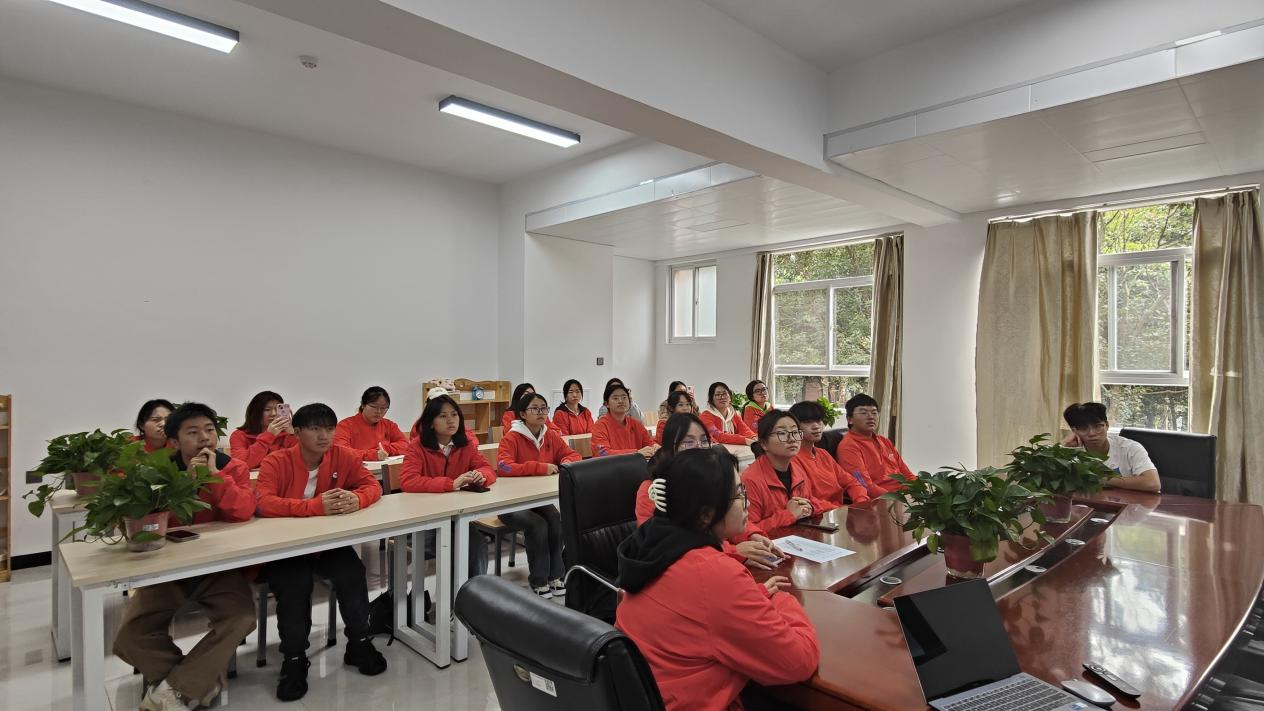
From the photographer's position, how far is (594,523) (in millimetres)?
2523

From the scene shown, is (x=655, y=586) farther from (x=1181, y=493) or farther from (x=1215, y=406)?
(x=1215, y=406)

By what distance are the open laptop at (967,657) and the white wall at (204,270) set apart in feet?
19.3

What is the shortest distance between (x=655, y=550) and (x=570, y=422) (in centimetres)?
470

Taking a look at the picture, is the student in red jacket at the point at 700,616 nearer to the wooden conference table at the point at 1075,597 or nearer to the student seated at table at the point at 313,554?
the wooden conference table at the point at 1075,597

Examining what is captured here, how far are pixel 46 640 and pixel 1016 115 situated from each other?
5.85m

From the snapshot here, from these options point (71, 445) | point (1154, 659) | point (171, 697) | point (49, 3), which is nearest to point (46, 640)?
point (71, 445)

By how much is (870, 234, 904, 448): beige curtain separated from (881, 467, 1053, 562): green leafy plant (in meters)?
5.05

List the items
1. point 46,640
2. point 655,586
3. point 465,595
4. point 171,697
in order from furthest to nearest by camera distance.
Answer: point 46,640
point 171,697
point 655,586
point 465,595

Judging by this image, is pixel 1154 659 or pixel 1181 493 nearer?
pixel 1154 659

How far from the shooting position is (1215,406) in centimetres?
489

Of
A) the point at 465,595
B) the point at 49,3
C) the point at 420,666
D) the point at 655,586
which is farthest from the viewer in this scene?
the point at 49,3

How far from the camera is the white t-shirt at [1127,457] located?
340 cm

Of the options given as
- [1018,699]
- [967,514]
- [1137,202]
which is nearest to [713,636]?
[1018,699]

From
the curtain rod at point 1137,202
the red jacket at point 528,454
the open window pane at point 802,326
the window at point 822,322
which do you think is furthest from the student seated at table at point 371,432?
the curtain rod at point 1137,202
